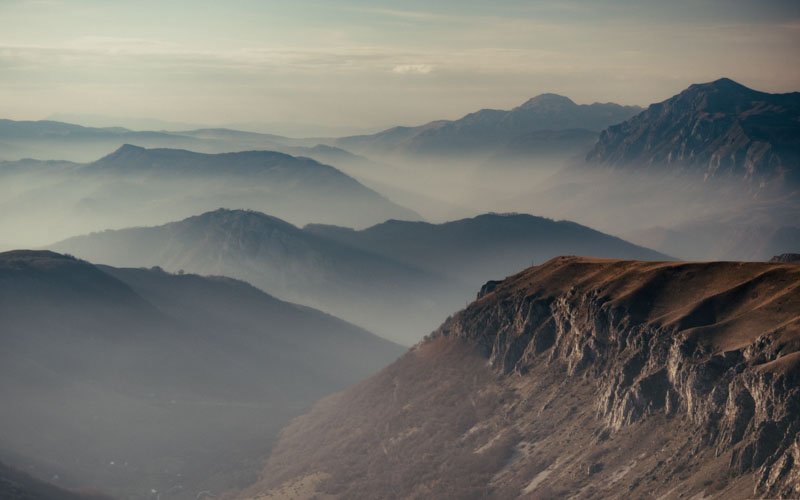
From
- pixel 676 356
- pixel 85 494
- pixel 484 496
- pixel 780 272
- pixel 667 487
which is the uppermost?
pixel 780 272

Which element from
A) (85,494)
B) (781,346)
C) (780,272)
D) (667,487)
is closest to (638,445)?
(667,487)

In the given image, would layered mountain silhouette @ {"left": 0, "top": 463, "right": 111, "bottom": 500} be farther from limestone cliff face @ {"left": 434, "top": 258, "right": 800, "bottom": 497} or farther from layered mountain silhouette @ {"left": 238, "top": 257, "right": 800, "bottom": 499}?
limestone cliff face @ {"left": 434, "top": 258, "right": 800, "bottom": 497}

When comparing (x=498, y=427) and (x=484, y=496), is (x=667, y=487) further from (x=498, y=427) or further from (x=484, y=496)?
(x=498, y=427)

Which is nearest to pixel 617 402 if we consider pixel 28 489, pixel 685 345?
pixel 685 345

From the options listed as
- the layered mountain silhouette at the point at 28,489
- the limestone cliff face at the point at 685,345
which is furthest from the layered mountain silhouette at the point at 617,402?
the layered mountain silhouette at the point at 28,489

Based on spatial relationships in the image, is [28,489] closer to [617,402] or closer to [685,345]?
[617,402]

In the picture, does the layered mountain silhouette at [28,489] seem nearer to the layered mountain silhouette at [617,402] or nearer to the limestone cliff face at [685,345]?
the layered mountain silhouette at [617,402]
